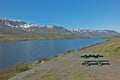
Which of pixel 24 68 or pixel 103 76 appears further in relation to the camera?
pixel 24 68

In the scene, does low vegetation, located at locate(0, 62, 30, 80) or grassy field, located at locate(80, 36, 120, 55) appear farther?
grassy field, located at locate(80, 36, 120, 55)

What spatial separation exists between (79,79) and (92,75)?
5.76 feet

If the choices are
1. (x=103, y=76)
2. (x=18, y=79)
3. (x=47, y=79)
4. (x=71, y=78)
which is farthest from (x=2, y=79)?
(x=103, y=76)

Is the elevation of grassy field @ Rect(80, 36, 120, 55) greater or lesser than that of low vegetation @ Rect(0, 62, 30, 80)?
greater

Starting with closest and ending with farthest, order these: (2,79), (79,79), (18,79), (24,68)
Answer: (79,79)
(18,79)
(2,79)
(24,68)

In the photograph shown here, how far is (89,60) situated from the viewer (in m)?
24.6

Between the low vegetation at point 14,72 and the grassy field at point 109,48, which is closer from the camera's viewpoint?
the low vegetation at point 14,72

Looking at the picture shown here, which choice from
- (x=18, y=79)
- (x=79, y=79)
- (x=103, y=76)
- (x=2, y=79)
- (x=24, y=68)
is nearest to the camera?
(x=79, y=79)

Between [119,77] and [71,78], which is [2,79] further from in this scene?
[119,77]

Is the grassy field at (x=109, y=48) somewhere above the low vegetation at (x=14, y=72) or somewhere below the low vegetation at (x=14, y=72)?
above

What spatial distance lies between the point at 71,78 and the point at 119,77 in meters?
3.88

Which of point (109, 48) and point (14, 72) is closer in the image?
point (14, 72)

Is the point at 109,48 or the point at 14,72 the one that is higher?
the point at 109,48

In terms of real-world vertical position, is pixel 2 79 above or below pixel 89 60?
below
